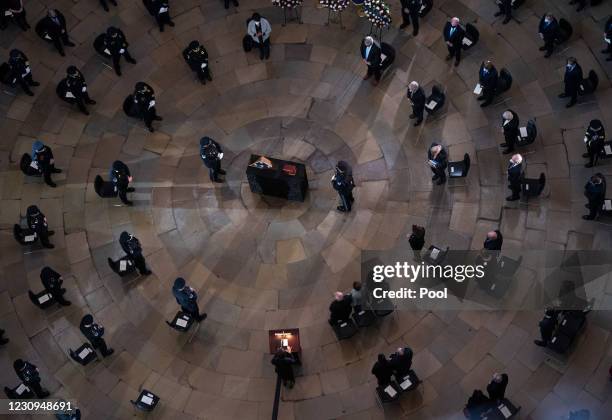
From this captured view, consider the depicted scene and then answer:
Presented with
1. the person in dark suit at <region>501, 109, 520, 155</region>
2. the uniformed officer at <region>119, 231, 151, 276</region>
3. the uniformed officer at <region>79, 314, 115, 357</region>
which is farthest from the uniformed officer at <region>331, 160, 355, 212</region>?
the uniformed officer at <region>79, 314, 115, 357</region>

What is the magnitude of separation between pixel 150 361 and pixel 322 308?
5.78 meters

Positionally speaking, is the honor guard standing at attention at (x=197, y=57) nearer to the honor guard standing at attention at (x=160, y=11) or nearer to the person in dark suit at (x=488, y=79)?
the honor guard standing at attention at (x=160, y=11)

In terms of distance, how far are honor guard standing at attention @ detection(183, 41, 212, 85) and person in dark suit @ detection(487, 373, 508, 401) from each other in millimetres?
15850

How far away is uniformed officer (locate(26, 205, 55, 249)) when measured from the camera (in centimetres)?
2908

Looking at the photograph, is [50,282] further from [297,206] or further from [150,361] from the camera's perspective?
[297,206]

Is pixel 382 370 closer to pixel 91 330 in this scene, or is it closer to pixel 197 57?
pixel 91 330

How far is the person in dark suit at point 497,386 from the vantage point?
2442cm

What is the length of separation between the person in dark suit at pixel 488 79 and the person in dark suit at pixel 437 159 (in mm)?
3140

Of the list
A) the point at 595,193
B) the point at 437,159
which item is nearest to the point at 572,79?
the point at 595,193

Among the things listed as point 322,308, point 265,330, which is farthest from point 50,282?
point 322,308

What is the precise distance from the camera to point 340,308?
1059 inches

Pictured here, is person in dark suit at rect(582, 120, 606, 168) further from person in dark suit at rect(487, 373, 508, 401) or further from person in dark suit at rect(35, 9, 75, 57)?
person in dark suit at rect(35, 9, 75, 57)

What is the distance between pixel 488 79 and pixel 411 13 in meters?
4.49

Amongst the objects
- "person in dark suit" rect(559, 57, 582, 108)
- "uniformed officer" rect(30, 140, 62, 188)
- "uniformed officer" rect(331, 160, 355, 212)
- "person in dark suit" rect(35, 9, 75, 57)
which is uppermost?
"person in dark suit" rect(35, 9, 75, 57)
